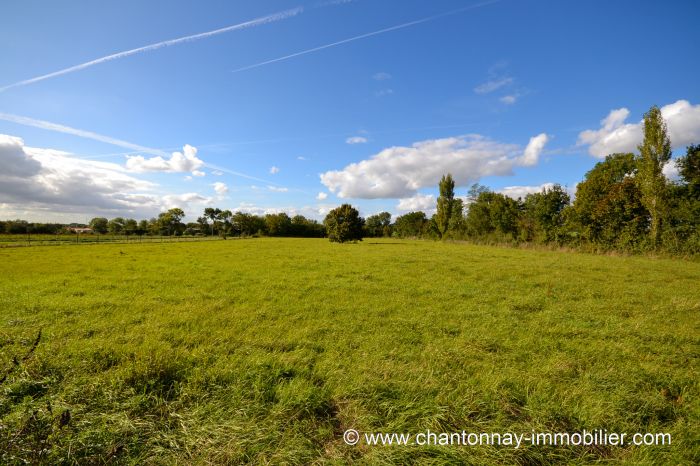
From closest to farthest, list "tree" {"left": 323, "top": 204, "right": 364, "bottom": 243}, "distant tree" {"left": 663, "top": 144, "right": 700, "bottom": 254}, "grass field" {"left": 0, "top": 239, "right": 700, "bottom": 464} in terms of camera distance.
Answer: "grass field" {"left": 0, "top": 239, "right": 700, "bottom": 464} < "distant tree" {"left": 663, "top": 144, "right": 700, "bottom": 254} < "tree" {"left": 323, "top": 204, "right": 364, "bottom": 243}

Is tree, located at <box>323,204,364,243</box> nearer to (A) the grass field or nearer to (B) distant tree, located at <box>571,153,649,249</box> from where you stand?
(B) distant tree, located at <box>571,153,649,249</box>

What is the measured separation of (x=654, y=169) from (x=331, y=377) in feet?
123

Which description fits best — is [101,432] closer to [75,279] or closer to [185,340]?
[185,340]

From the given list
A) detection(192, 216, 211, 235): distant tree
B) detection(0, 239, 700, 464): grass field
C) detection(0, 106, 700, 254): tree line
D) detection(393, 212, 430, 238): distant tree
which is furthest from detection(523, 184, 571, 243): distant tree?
detection(192, 216, 211, 235): distant tree

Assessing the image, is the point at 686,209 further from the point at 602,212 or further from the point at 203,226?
the point at 203,226

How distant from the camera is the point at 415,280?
11391mm

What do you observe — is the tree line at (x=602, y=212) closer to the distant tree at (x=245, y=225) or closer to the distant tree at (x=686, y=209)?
the distant tree at (x=686, y=209)

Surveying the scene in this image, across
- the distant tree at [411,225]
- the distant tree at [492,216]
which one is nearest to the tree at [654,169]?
the distant tree at [492,216]

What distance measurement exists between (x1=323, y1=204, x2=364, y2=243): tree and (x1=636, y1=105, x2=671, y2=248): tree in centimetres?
3570

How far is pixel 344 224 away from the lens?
48656 millimetres

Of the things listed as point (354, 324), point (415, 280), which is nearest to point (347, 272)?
point (415, 280)

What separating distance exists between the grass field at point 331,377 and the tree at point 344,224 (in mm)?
40497

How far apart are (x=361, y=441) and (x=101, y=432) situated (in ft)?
8.32

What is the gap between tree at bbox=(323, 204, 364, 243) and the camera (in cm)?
4875
